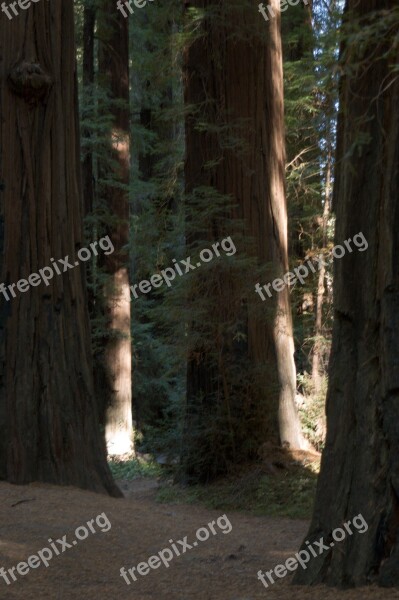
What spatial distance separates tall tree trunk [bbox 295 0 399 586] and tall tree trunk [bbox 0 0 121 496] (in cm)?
499

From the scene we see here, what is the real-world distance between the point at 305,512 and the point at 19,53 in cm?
669

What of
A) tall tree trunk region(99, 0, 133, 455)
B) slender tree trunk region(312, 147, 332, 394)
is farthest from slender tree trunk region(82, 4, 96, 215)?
slender tree trunk region(312, 147, 332, 394)

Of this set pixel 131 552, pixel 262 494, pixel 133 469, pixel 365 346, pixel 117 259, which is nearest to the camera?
pixel 365 346

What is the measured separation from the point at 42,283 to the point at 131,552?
3811mm

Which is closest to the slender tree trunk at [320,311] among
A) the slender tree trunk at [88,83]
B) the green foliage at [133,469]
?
the green foliage at [133,469]

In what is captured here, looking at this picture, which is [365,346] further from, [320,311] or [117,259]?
[117,259]

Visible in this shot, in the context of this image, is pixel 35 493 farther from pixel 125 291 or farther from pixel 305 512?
pixel 125 291

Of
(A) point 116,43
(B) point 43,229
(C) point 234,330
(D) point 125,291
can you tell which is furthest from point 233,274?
(A) point 116,43

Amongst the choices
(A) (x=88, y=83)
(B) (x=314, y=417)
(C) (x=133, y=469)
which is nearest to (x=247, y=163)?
(B) (x=314, y=417)

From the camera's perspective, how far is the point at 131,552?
7.71 metres

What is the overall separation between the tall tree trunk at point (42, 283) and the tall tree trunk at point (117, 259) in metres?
9.92

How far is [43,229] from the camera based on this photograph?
34.6 feet

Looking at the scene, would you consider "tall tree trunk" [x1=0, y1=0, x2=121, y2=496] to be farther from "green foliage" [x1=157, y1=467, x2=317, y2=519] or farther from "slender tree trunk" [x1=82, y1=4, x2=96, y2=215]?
"slender tree trunk" [x1=82, y1=4, x2=96, y2=215]

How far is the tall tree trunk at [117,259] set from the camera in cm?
2097
